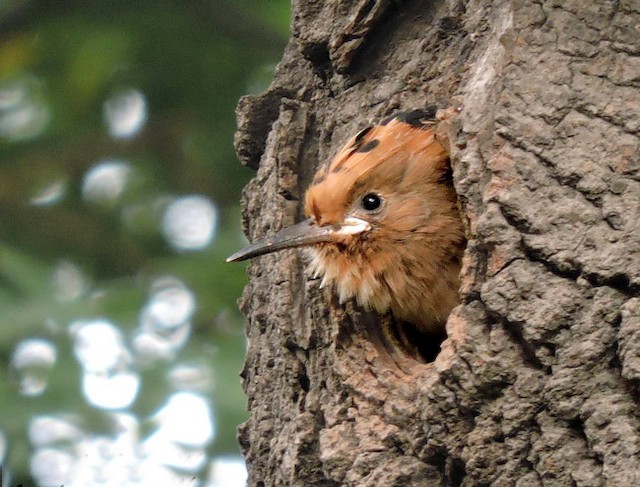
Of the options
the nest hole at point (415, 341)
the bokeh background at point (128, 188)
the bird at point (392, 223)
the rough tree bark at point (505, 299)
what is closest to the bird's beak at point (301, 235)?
the bird at point (392, 223)

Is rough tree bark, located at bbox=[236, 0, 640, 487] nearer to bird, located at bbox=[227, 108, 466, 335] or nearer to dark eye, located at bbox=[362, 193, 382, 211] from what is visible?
bird, located at bbox=[227, 108, 466, 335]

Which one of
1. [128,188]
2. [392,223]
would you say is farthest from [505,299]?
[128,188]

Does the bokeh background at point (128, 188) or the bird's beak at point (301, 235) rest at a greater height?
the bokeh background at point (128, 188)

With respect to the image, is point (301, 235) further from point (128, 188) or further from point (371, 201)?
point (128, 188)

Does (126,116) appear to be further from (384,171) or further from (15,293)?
(384,171)

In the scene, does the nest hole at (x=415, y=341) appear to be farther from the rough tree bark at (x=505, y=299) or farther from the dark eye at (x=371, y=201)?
the dark eye at (x=371, y=201)

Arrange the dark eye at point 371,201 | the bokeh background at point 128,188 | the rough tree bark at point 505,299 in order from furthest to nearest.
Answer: the bokeh background at point 128,188 → the dark eye at point 371,201 → the rough tree bark at point 505,299

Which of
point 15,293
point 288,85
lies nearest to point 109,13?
point 15,293
